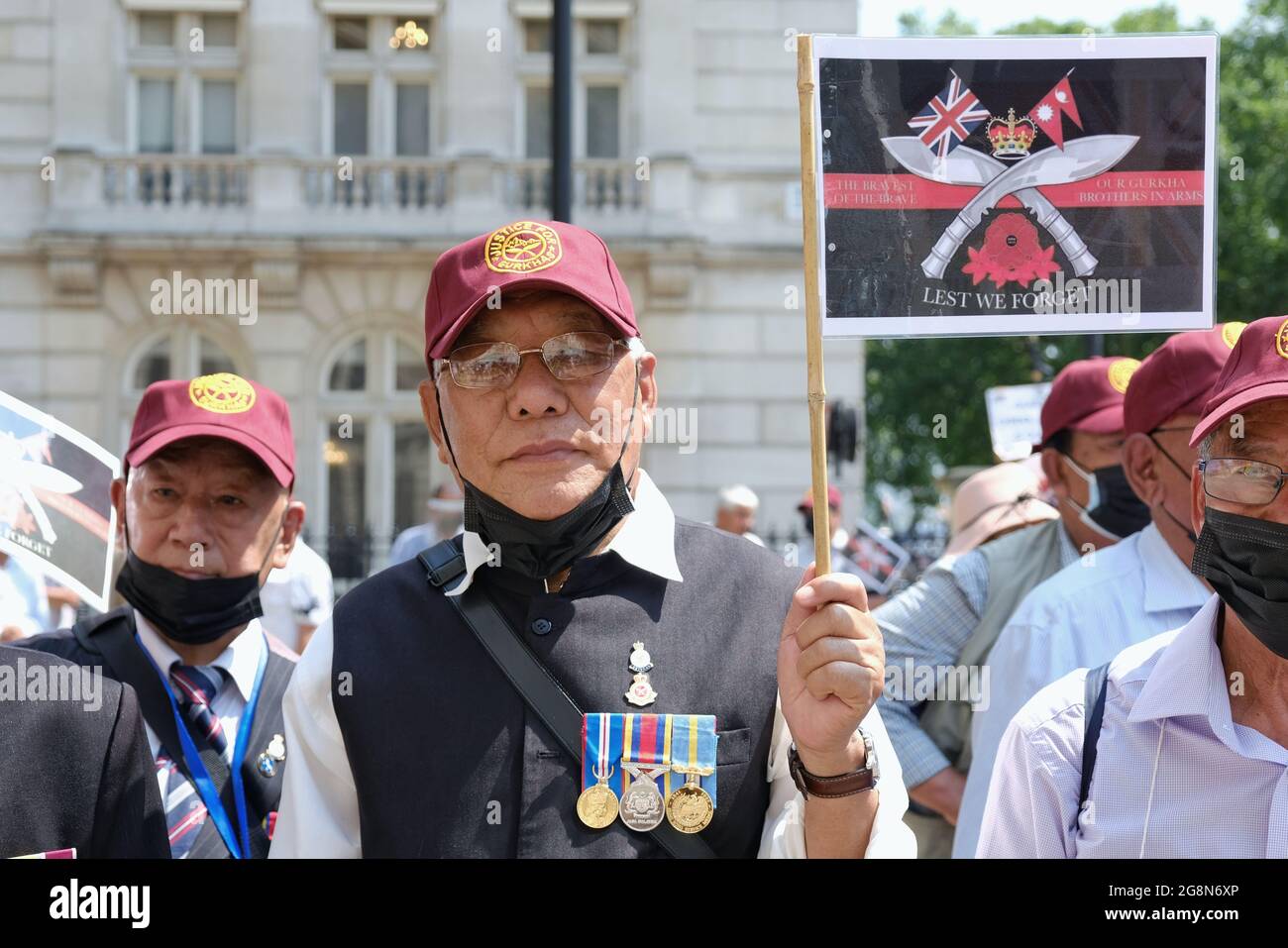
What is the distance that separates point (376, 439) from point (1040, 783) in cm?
1936

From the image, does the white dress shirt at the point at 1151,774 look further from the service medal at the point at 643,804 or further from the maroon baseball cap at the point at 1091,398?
the maroon baseball cap at the point at 1091,398

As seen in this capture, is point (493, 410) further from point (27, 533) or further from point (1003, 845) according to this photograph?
point (27, 533)

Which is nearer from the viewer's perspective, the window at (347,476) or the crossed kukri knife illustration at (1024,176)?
the crossed kukri knife illustration at (1024,176)

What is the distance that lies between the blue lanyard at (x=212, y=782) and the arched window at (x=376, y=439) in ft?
58.5

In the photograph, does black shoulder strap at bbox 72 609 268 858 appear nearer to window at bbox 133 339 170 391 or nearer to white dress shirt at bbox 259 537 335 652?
white dress shirt at bbox 259 537 335 652

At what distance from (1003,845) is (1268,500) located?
2.21 feet

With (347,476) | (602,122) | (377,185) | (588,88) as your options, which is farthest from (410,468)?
(588,88)

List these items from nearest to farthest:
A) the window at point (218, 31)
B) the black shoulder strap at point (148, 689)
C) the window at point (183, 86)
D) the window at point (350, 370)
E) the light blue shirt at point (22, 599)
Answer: the black shoulder strap at point (148, 689), the light blue shirt at point (22, 599), the window at point (350, 370), the window at point (183, 86), the window at point (218, 31)

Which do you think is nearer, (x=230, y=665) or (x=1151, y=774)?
(x=1151, y=774)

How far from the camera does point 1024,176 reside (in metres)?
2.96

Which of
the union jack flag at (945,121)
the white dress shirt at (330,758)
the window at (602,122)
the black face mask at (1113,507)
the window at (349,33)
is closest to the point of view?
the white dress shirt at (330,758)

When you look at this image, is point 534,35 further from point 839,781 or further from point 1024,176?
point 839,781

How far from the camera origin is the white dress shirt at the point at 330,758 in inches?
100.0

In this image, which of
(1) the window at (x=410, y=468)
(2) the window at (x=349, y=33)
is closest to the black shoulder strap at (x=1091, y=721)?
(1) the window at (x=410, y=468)
